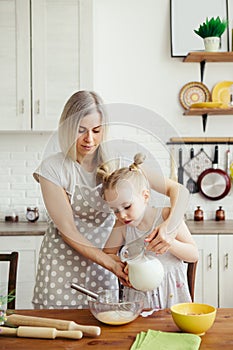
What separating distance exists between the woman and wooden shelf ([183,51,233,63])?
202 centimetres

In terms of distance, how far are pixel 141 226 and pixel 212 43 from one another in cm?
244

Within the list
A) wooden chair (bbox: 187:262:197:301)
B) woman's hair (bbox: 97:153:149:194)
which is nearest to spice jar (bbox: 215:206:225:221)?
wooden chair (bbox: 187:262:197:301)

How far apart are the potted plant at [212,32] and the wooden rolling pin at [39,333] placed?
109 inches

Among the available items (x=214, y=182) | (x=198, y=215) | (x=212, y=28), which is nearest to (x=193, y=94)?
(x=212, y=28)

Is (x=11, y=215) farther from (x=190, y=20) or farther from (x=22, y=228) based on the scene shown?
(x=190, y=20)

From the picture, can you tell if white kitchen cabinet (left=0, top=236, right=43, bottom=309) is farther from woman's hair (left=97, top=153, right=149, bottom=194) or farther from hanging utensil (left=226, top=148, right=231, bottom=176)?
woman's hair (left=97, top=153, right=149, bottom=194)

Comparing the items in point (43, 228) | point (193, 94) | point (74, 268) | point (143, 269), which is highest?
point (193, 94)

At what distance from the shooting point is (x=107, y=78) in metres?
4.31

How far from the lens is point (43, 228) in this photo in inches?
152

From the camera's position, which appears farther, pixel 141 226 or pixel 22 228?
pixel 22 228

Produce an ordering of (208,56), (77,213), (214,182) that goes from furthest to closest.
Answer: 1. (214,182)
2. (208,56)
3. (77,213)

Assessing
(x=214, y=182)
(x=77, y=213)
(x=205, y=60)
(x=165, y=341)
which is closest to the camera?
(x=165, y=341)

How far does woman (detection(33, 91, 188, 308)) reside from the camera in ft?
6.27

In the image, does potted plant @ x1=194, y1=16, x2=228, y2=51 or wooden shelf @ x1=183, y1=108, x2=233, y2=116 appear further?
wooden shelf @ x1=183, y1=108, x2=233, y2=116
